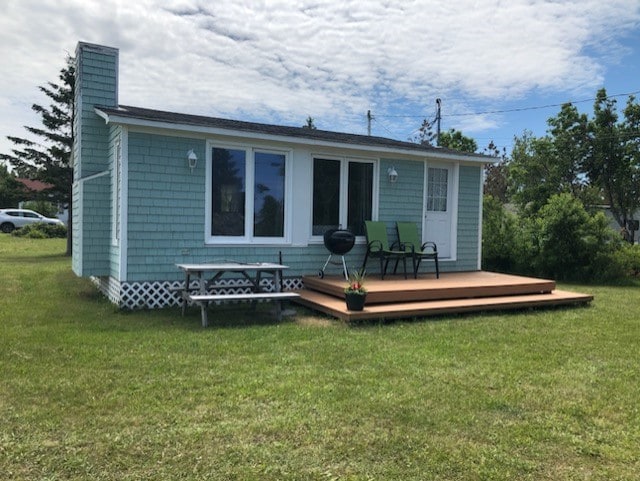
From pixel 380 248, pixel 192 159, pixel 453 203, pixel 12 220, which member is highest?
pixel 192 159

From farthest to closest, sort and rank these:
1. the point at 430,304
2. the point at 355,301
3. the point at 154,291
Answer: the point at 154,291, the point at 430,304, the point at 355,301

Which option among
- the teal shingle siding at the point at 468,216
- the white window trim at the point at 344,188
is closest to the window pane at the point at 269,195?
the white window trim at the point at 344,188

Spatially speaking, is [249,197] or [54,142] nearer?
[249,197]

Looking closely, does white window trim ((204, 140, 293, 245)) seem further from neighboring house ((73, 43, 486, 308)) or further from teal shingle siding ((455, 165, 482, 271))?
teal shingle siding ((455, 165, 482, 271))

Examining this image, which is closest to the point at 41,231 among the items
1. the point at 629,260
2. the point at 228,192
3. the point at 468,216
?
the point at 228,192

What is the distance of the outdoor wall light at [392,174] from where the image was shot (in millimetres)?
8716

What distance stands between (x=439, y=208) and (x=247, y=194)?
12.8 ft

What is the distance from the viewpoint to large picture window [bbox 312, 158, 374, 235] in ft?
27.1

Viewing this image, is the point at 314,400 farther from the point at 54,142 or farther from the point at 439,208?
the point at 54,142

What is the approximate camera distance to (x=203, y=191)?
7.22m

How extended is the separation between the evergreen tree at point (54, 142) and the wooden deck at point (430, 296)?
12209mm

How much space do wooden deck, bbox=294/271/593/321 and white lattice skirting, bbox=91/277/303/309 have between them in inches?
37.7

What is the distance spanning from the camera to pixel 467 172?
382 inches

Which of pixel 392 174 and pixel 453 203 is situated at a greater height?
pixel 392 174
